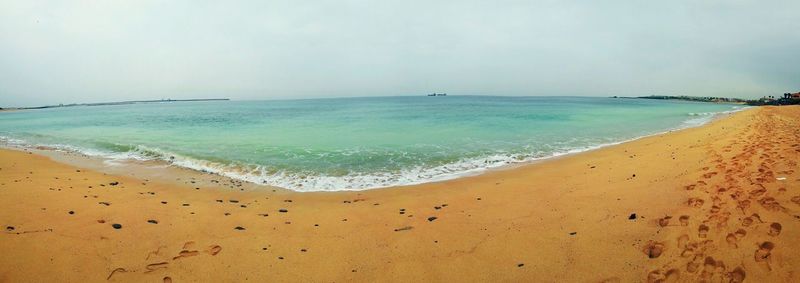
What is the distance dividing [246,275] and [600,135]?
864 inches

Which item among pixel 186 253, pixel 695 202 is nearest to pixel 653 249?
pixel 695 202

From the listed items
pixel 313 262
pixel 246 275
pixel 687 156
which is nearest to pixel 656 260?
pixel 313 262

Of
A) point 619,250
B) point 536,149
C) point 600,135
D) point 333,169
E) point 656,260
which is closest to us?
point 656,260

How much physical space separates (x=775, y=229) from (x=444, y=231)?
4321mm

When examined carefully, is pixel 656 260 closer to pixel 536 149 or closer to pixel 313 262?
pixel 313 262

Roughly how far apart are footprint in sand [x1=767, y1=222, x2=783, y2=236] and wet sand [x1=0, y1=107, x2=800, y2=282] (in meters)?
0.04

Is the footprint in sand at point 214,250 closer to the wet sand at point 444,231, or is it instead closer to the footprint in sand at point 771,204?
the wet sand at point 444,231

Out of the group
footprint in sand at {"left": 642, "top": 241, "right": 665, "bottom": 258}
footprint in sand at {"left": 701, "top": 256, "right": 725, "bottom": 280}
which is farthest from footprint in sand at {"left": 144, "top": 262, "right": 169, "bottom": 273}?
footprint in sand at {"left": 701, "top": 256, "right": 725, "bottom": 280}

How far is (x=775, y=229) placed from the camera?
4363 mm

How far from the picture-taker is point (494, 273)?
4.43m

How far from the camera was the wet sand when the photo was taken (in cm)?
431

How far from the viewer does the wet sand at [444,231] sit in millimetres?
4309

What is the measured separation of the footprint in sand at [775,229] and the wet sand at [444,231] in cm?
4

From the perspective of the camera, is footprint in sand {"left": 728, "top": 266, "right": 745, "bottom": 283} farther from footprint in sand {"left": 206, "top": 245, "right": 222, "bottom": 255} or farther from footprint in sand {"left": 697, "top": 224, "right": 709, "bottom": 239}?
footprint in sand {"left": 206, "top": 245, "right": 222, "bottom": 255}
